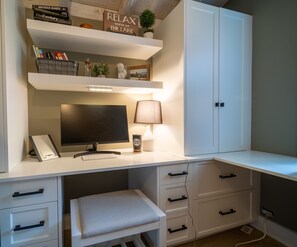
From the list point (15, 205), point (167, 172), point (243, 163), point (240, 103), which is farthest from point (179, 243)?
point (240, 103)

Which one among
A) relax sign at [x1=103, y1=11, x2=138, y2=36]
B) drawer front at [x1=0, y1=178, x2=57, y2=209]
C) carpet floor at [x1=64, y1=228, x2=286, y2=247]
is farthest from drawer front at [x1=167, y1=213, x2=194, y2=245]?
relax sign at [x1=103, y1=11, x2=138, y2=36]

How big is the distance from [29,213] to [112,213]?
1.66 feet

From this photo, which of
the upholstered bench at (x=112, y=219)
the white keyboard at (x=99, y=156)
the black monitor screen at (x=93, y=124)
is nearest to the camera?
the upholstered bench at (x=112, y=219)

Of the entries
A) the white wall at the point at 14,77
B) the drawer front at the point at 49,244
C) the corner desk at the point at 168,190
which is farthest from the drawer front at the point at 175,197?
the white wall at the point at 14,77

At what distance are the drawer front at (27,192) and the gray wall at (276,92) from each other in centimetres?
188

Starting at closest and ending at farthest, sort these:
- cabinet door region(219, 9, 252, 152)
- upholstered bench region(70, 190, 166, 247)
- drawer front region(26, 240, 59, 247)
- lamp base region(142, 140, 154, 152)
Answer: upholstered bench region(70, 190, 166, 247) → drawer front region(26, 240, 59, 247) → cabinet door region(219, 9, 252, 152) → lamp base region(142, 140, 154, 152)

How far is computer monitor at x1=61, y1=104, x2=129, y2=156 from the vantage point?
170 centimetres

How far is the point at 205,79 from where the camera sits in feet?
5.73

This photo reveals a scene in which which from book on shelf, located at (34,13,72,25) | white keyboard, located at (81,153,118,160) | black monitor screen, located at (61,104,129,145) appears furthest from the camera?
black monitor screen, located at (61,104,129,145)

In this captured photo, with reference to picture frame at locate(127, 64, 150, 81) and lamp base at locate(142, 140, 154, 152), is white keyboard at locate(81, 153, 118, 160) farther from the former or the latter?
picture frame at locate(127, 64, 150, 81)

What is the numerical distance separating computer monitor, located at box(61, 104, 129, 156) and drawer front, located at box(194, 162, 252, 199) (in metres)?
0.80

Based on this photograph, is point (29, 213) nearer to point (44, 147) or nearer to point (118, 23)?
point (44, 147)

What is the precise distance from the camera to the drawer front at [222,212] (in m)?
1.62

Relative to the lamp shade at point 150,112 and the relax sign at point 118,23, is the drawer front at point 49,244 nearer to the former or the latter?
the lamp shade at point 150,112
